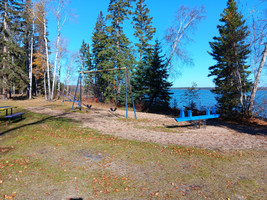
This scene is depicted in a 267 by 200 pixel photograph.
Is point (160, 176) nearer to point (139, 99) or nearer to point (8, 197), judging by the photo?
point (8, 197)

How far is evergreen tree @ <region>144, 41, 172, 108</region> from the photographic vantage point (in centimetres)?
1847

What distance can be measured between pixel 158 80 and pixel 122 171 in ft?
50.1

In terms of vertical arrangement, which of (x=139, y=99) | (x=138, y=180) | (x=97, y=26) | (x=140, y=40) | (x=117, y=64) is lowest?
(x=138, y=180)

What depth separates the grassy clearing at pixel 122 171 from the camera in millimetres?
3191

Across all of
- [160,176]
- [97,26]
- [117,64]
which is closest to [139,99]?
[117,64]

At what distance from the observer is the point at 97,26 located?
102 feet

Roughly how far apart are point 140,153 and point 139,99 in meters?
14.4

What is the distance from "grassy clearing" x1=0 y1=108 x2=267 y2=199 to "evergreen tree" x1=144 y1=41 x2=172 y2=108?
12.7 m

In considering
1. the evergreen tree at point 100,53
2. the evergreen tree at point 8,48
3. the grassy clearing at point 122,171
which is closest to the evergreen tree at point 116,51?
the evergreen tree at point 100,53

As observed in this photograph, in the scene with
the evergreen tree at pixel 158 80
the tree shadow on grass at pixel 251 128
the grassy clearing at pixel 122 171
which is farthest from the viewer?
the evergreen tree at pixel 158 80

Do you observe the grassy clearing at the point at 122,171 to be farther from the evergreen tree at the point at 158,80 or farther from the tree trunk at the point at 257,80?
the evergreen tree at the point at 158,80

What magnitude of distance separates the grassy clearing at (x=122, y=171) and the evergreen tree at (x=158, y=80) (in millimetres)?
12714

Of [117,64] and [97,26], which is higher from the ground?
[97,26]

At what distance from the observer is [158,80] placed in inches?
732
